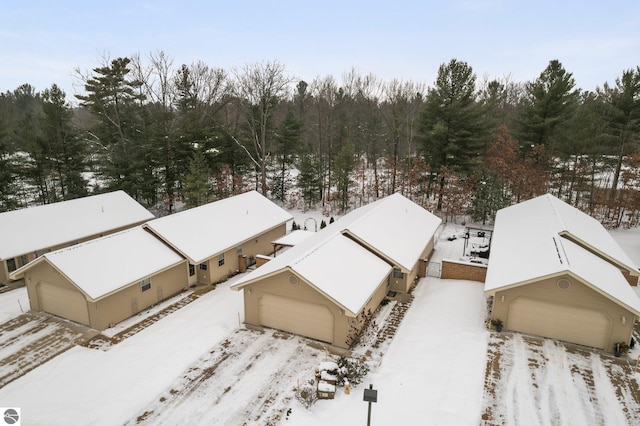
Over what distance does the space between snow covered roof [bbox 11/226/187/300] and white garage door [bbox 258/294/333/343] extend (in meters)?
5.95

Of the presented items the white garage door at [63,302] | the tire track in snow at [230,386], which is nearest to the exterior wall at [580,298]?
the tire track in snow at [230,386]

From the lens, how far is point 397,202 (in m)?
25.0

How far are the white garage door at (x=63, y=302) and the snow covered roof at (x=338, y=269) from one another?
Result: 665cm

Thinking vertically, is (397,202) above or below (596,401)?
above

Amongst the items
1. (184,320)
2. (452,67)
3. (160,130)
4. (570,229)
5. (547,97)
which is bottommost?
(184,320)

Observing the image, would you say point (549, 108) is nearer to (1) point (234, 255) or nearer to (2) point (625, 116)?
(2) point (625, 116)

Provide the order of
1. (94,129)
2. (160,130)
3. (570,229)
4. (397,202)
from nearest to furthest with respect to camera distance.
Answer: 1. (570,229)
2. (397,202)
3. (160,130)
4. (94,129)

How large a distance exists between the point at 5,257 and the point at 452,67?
3279 centimetres

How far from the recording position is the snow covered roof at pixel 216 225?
19391 millimetres

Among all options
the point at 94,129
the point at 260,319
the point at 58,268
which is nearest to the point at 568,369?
the point at 260,319

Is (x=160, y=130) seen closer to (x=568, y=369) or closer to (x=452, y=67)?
(x=452, y=67)

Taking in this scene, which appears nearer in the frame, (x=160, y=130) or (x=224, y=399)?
(x=224, y=399)

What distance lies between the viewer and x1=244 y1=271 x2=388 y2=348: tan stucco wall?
13.9 m

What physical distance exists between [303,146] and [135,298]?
26.5 m
